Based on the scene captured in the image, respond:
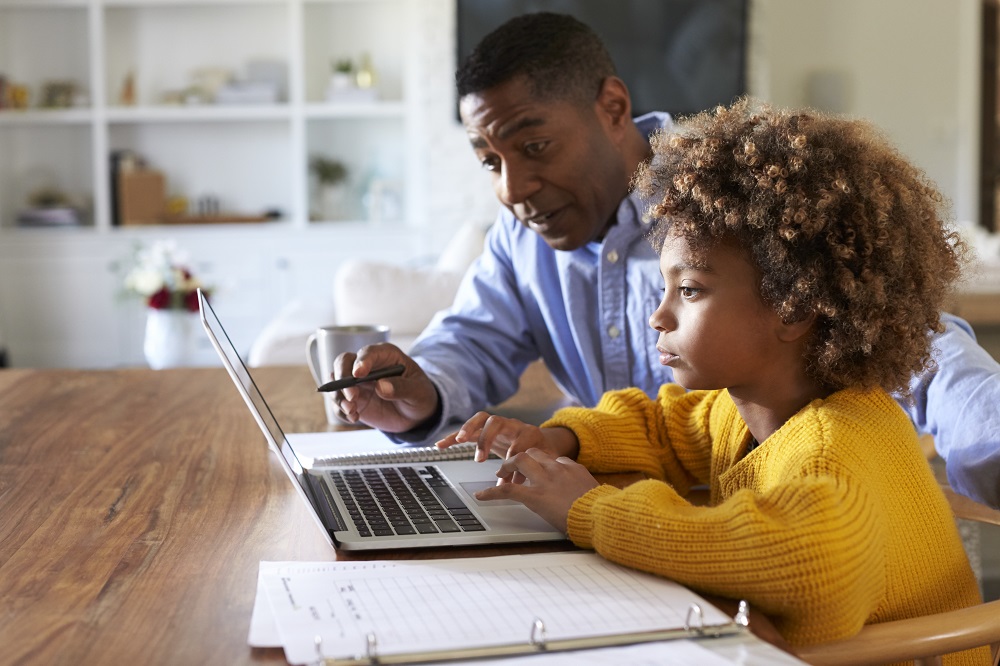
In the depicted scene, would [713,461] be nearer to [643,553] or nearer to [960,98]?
[643,553]

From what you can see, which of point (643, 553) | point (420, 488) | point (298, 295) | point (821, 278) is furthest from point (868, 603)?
point (298, 295)

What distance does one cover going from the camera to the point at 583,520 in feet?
2.70

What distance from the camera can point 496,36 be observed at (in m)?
1.51

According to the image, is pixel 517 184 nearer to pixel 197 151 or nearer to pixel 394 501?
pixel 394 501

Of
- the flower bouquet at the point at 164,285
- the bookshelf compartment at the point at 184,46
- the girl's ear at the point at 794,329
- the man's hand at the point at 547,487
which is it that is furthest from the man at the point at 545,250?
the bookshelf compartment at the point at 184,46

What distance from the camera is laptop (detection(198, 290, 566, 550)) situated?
86 centimetres

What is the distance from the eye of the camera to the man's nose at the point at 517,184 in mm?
1464

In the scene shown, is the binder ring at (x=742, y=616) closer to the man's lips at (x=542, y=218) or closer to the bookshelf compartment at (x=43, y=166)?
the man's lips at (x=542, y=218)

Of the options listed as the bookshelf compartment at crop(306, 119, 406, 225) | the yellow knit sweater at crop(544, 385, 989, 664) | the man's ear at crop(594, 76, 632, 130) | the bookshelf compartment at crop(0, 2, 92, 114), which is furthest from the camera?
the bookshelf compartment at crop(306, 119, 406, 225)

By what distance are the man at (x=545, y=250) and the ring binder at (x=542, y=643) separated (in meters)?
0.66

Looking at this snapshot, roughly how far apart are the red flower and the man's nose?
2239 mm

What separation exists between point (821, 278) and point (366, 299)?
2456mm

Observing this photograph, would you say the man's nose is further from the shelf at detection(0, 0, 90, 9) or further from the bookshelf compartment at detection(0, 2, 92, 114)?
the bookshelf compartment at detection(0, 2, 92, 114)

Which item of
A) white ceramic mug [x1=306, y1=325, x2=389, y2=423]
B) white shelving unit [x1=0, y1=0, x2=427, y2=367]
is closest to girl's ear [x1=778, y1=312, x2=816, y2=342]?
white ceramic mug [x1=306, y1=325, x2=389, y2=423]
